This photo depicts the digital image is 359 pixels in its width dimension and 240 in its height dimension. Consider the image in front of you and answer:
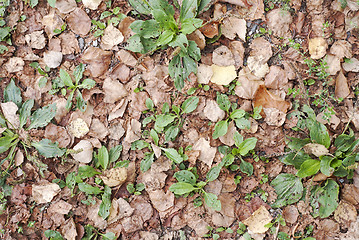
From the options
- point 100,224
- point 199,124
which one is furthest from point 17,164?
point 199,124

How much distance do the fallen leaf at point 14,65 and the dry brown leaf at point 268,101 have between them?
1631mm

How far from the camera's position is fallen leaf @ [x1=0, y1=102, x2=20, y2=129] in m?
2.18

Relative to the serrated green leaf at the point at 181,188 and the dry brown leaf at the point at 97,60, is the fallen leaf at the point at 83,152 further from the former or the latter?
the serrated green leaf at the point at 181,188

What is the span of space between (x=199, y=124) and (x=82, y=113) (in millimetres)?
807

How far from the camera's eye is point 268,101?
208 centimetres

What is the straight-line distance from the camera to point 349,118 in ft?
6.79

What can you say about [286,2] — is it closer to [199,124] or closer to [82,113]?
[199,124]

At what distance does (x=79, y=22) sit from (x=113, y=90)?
1.75ft

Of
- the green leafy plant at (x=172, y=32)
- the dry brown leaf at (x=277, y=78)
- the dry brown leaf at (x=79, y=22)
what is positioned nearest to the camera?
the green leafy plant at (x=172, y=32)

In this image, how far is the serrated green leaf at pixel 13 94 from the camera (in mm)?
2199

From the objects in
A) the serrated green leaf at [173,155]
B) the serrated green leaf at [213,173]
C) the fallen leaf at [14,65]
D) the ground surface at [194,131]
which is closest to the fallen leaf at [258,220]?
the ground surface at [194,131]

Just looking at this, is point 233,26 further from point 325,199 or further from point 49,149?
point 49,149

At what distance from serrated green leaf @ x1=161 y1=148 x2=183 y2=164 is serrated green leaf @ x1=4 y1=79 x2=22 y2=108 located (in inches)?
42.2

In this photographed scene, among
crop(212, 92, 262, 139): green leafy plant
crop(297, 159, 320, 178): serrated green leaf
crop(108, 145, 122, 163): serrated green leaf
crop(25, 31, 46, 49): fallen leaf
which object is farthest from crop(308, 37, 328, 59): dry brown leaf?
crop(25, 31, 46, 49): fallen leaf
